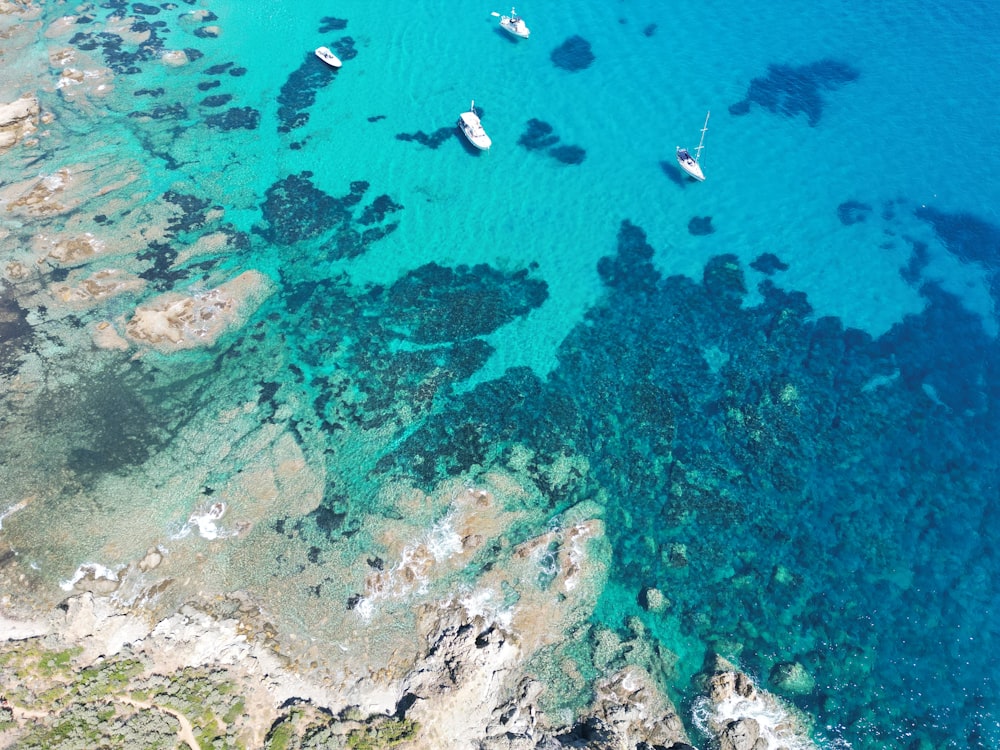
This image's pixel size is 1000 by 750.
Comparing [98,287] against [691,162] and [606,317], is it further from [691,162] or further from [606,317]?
[691,162]

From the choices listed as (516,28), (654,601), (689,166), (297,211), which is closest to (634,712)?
(654,601)

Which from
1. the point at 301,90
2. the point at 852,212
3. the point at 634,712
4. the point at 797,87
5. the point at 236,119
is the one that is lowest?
the point at 634,712

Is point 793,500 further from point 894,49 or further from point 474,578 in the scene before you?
point 894,49

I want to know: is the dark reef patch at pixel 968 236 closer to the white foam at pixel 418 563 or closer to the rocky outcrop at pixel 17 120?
the white foam at pixel 418 563

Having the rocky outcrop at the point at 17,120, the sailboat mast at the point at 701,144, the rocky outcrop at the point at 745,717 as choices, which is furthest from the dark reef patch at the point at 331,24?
the rocky outcrop at the point at 745,717

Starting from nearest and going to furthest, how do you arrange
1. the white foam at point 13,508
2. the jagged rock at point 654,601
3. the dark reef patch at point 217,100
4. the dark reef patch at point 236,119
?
the jagged rock at point 654,601 → the white foam at point 13,508 → the dark reef patch at point 236,119 → the dark reef patch at point 217,100

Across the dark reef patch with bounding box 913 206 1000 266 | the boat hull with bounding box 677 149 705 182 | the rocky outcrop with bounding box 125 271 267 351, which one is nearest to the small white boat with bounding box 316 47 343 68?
the rocky outcrop with bounding box 125 271 267 351
